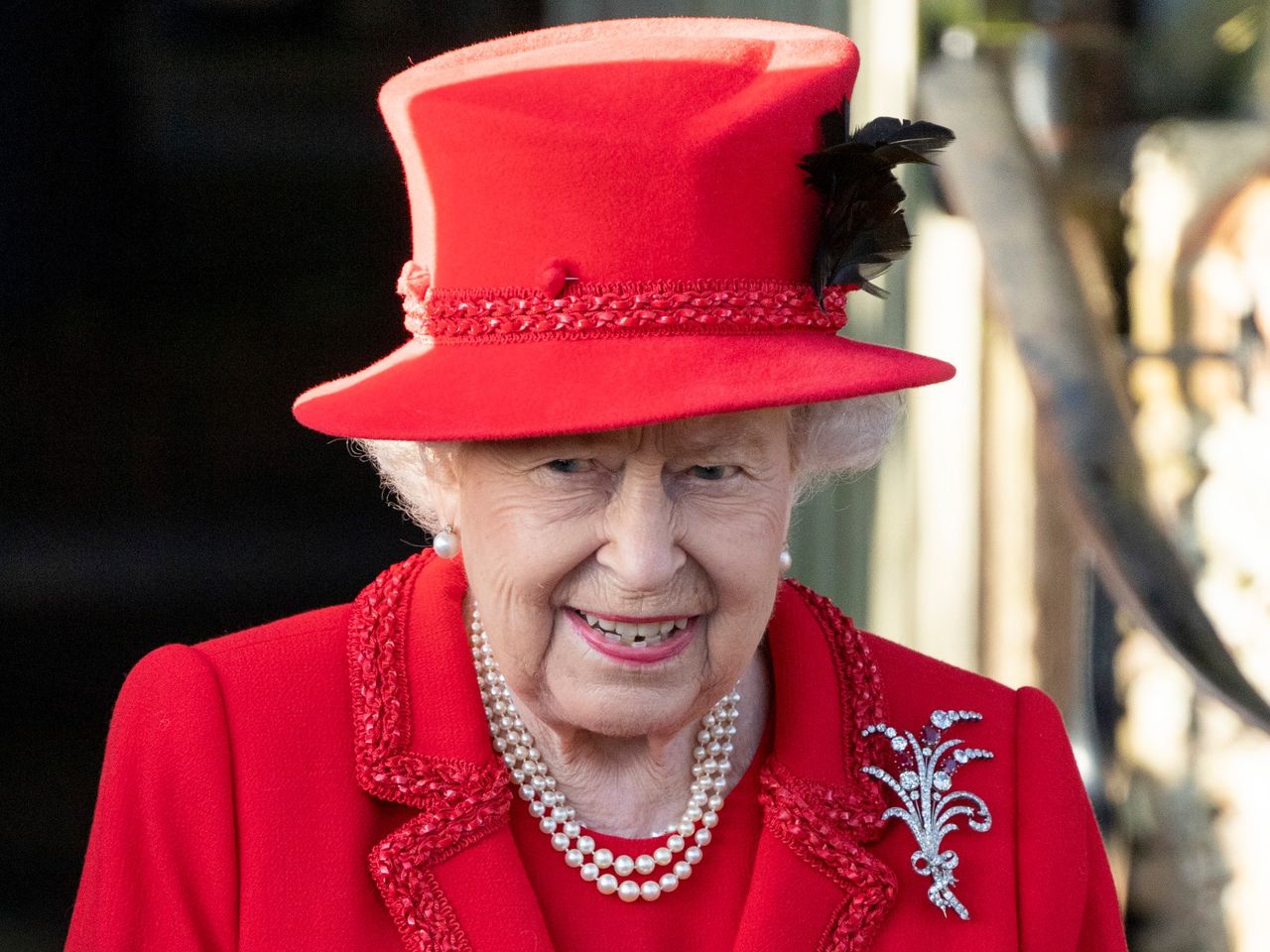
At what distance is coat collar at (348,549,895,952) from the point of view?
2.12 meters

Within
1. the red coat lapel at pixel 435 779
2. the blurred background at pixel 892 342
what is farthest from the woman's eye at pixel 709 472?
the blurred background at pixel 892 342

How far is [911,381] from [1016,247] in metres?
1.61

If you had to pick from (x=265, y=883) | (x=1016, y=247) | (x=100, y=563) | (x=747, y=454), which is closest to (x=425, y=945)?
(x=265, y=883)

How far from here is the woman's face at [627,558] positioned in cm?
203

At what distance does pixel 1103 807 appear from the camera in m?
3.84

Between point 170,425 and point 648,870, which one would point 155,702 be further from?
point 170,425

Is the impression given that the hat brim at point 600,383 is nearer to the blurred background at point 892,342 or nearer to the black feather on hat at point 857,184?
the black feather on hat at point 857,184

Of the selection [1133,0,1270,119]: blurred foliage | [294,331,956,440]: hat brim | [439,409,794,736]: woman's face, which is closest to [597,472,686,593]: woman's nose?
[439,409,794,736]: woman's face

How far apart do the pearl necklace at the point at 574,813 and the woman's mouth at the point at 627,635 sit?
0.70 feet

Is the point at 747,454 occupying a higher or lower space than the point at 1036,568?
higher

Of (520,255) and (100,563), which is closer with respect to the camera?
(520,255)

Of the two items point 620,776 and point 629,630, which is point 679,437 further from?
point 620,776

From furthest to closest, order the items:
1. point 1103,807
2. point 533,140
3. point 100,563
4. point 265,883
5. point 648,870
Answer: point 1103,807 → point 100,563 → point 648,870 → point 265,883 → point 533,140

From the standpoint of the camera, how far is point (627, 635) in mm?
2078
